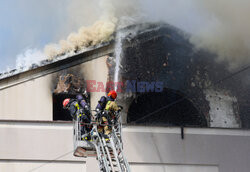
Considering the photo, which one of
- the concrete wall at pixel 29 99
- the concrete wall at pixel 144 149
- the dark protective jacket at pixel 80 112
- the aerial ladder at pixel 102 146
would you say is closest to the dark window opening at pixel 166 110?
the concrete wall at pixel 144 149

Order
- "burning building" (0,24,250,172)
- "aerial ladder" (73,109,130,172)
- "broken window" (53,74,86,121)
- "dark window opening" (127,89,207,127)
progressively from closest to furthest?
1. "aerial ladder" (73,109,130,172)
2. "burning building" (0,24,250,172)
3. "broken window" (53,74,86,121)
4. "dark window opening" (127,89,207,127)

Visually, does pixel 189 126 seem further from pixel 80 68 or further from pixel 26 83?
pixel 26 83

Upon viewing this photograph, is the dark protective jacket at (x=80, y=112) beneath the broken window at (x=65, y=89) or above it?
beneath

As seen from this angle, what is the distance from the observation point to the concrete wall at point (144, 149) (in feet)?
52.0

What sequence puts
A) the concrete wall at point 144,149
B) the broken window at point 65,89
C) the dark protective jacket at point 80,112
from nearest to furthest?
the dark protective jacket at point 80,112 < the concrete wall at point 144,149 < the broken window at point 65,89

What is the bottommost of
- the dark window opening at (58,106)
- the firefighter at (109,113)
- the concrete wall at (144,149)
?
the concrete wall at (144,149)

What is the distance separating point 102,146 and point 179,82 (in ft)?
22.7

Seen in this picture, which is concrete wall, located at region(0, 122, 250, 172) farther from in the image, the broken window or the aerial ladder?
the aerial ladder

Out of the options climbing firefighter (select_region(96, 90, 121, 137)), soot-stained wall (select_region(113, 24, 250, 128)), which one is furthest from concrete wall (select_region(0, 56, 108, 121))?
climbing firefighter (select_region(96, 90, 121, 137))

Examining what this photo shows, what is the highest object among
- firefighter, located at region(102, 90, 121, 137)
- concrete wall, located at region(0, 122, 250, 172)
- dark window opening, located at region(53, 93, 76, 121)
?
dark window opening, located at region(53, 93, 76, 121)

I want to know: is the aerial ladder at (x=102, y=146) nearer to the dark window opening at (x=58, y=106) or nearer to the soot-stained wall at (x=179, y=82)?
the dark window opening at (x=58, y=106)

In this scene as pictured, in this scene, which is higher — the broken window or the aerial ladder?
the broken window

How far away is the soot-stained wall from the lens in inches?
672

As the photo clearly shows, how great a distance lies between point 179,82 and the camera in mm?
17203
